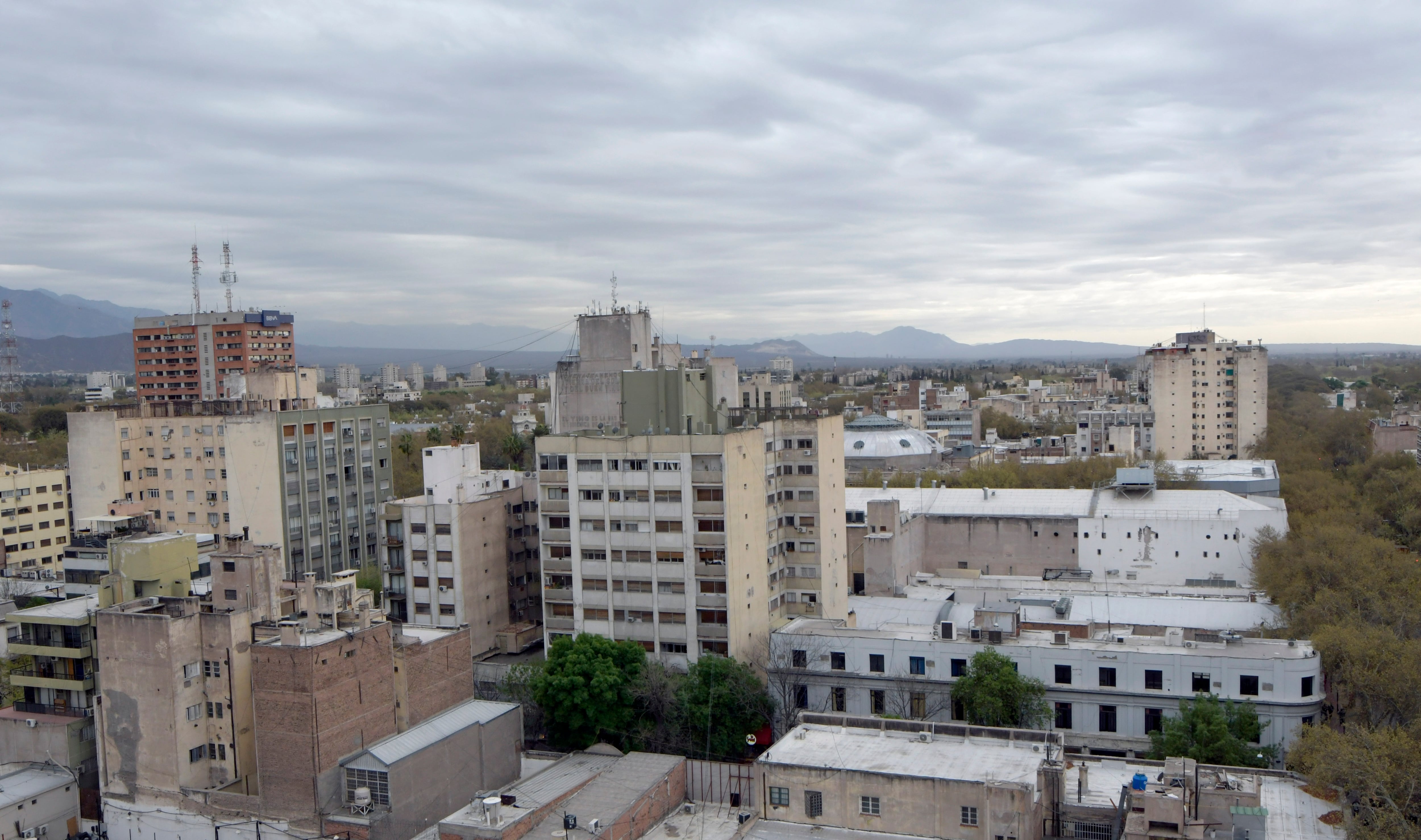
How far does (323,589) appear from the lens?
38.2 metres

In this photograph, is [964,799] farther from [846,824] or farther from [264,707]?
[264,707]

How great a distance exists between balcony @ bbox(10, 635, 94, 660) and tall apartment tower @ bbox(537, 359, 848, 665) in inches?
720

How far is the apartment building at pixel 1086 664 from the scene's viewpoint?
3966 centimetres

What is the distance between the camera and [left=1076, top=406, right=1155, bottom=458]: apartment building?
116 metres

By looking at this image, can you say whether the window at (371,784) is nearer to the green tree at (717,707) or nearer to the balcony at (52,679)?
the green tree at (717,707)

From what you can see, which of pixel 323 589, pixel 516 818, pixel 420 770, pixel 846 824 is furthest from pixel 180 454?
pixel 846 824

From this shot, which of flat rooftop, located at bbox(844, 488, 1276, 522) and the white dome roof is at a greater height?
the white dome roof

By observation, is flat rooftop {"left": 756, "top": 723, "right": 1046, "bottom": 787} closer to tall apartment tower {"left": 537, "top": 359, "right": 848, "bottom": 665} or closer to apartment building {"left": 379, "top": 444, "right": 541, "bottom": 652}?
Result: tall apartment tower {"left": 537, "top": 359, "right": 848, "bottom": 665}

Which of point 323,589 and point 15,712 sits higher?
point 323,589

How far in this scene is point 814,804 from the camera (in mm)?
31375

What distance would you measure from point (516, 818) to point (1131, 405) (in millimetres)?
134250

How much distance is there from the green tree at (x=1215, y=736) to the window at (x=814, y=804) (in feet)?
40.7

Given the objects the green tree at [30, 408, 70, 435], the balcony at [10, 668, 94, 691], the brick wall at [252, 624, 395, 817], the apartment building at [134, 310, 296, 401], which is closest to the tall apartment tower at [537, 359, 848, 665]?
the brick wall at [252, 624, 395, 817]

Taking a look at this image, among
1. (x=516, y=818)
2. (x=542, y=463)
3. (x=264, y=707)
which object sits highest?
(x=542, y=463)
